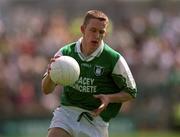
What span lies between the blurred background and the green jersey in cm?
985

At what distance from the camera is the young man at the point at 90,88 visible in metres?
9.84

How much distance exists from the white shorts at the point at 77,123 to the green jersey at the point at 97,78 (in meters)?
0.08

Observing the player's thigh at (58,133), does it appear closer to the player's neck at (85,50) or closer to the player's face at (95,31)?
the player's neck at (85,50)

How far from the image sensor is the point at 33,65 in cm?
2156

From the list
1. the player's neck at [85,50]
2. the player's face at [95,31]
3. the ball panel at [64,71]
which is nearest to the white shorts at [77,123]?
the ball panel at [64,71]

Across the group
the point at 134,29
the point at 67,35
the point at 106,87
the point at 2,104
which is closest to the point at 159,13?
the point at 134,29

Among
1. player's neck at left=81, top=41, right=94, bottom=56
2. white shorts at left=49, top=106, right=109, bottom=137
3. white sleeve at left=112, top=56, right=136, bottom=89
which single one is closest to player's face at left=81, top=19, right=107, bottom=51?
player's neck at left=81, top=41, right=94, bottom=56

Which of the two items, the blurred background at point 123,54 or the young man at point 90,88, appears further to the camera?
the blurred background at point 123,54

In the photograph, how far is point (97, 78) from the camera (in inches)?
392

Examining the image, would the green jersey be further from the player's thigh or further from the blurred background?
the blurred background

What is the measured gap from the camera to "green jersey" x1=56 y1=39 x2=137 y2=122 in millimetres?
9898

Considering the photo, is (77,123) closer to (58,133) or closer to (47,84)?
(58,133)

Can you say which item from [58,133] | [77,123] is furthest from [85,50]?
[58,133]

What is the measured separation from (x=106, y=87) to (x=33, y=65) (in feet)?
38.3
